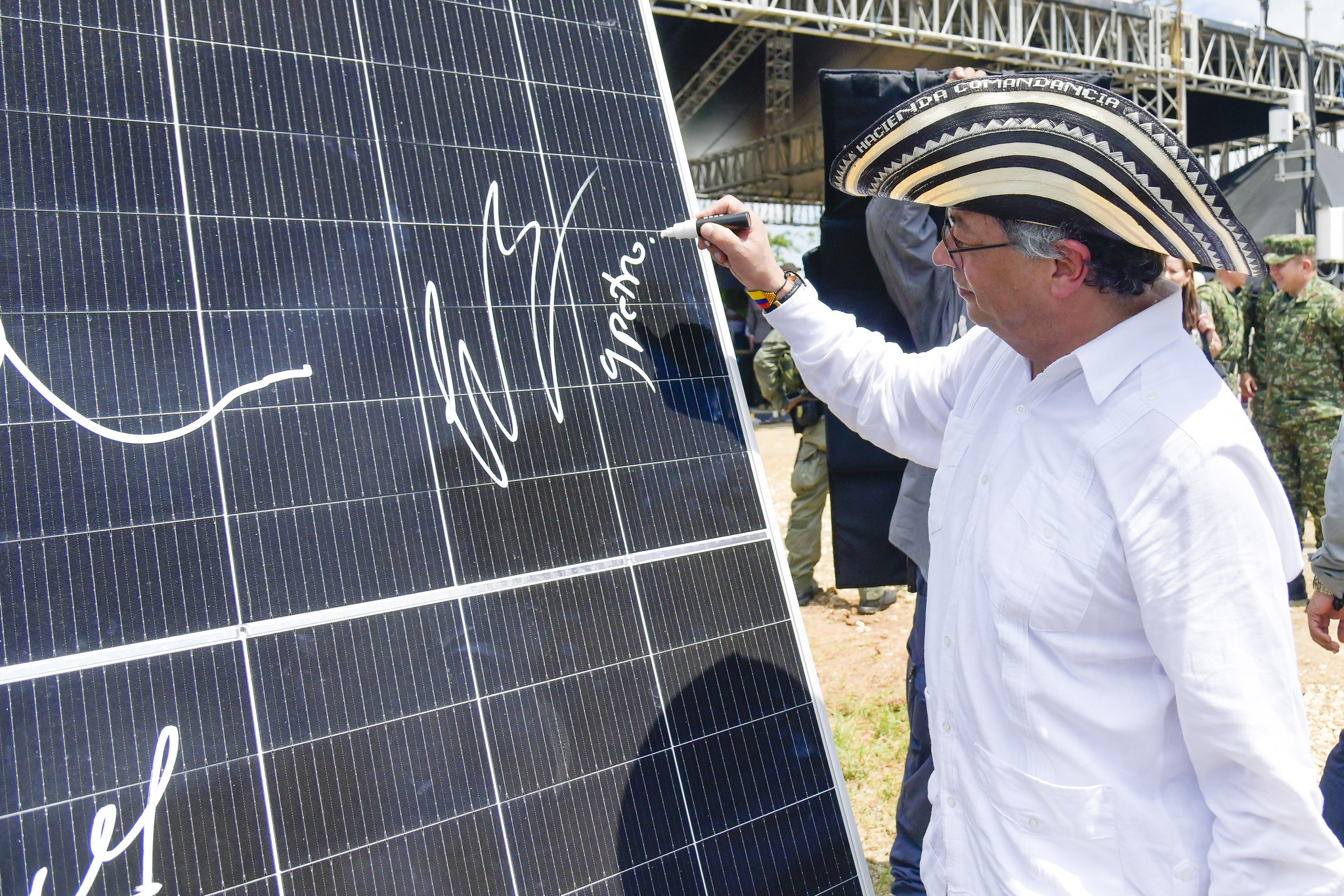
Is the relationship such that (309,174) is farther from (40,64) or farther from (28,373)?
(28,373)

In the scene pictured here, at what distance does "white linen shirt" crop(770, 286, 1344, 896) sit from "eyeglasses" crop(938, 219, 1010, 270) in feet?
0.77

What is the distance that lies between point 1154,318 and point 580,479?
1.21 meters

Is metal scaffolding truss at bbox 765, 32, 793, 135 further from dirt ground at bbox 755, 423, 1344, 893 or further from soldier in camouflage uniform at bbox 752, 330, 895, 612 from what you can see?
dirt ground at bbox 755, 423, 1344, 893

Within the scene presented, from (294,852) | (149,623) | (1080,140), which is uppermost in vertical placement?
(1080,140)

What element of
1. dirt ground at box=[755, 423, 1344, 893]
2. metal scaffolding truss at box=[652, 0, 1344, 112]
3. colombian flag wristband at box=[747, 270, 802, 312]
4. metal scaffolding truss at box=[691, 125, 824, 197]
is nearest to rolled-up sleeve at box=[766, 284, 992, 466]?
colombian flag wristband at box=[747, 270, 802, 312]

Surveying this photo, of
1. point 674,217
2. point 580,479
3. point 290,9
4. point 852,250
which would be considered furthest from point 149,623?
point 852,250

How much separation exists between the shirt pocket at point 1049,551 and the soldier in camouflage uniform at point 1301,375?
5837 millimetres

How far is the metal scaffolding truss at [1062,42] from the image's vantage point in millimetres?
15555

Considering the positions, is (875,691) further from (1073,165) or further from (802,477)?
(1073,165)

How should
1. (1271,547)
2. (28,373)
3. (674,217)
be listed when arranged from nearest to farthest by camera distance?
(1271,547)
(28,373)
(674,217)

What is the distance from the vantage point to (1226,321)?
7172mm

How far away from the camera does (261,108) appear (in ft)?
6.91

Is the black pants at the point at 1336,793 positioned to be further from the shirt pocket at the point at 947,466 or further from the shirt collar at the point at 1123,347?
the shirt collar at the point at 1123,347
